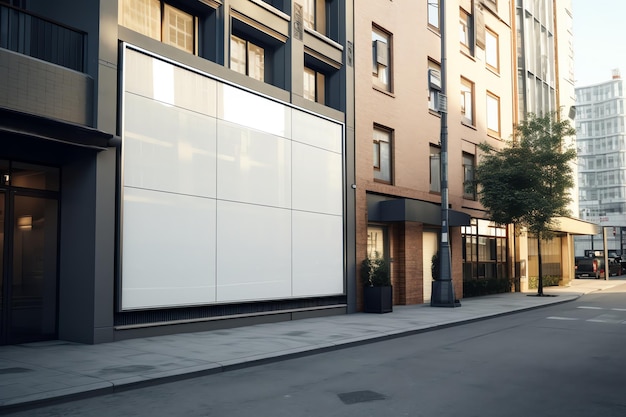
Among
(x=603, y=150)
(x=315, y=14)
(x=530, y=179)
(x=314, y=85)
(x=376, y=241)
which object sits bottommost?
(x=376, y=241)

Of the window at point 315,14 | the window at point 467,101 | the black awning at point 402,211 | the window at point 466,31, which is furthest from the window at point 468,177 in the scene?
the window at point 315,14

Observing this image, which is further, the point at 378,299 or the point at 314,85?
the point at 314,85

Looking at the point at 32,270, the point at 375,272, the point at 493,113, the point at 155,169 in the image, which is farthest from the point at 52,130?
the point at 493,113

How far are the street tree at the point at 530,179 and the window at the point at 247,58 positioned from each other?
1308 cm

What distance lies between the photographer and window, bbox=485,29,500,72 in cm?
3022

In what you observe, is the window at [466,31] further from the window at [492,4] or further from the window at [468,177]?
the window at [468,177]

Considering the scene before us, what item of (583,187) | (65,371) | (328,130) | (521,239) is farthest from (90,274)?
(583,187)

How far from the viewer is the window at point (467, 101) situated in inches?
1073

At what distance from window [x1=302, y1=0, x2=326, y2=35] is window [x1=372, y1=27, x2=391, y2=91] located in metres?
2.38

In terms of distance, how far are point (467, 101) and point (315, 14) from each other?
11217 millimetres

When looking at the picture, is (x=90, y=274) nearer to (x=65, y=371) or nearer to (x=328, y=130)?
(x=65, y=371)

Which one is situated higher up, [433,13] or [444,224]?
[433,13]

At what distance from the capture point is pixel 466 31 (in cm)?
2795

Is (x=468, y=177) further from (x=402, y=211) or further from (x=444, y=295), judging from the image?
(x=402, y=211)
